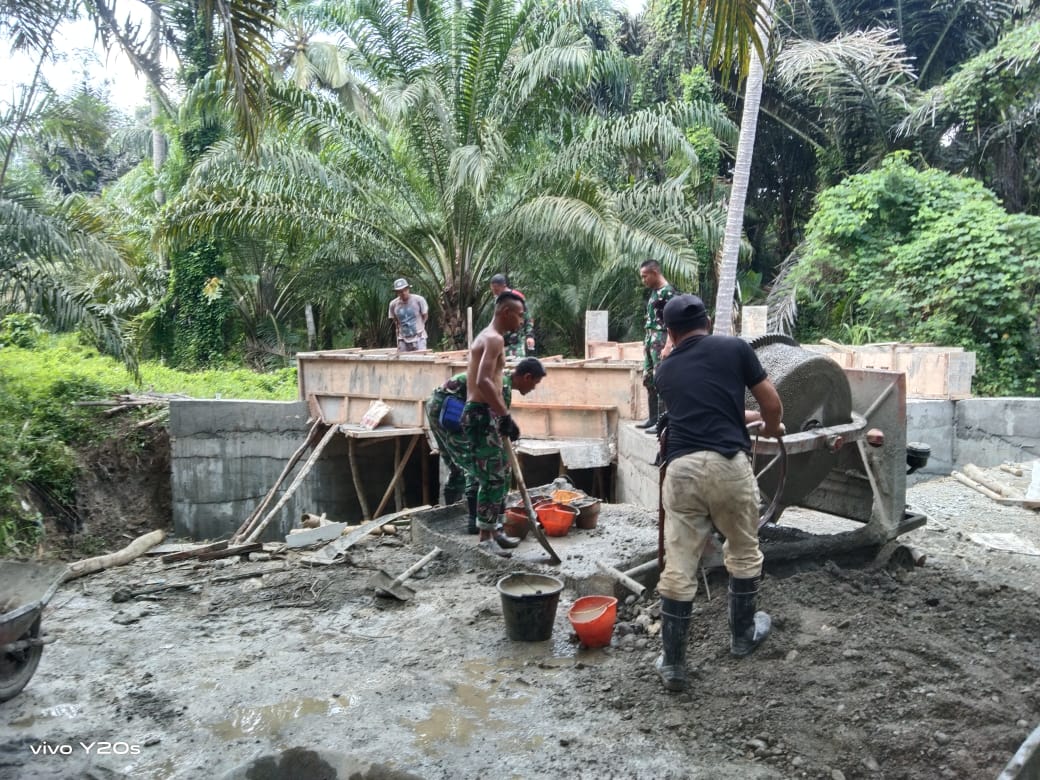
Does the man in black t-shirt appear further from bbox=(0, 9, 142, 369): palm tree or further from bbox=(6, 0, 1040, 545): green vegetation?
bbox=(0, 9, 142, 369): palm tree

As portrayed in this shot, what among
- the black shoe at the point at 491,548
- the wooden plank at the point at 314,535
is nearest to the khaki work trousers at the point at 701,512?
the black shoe at the point at 491,548

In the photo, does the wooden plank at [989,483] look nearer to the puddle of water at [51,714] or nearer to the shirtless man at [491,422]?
the shirtless man at [491,422]

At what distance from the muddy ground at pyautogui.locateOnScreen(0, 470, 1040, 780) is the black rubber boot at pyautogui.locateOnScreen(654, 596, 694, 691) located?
0.26 ft

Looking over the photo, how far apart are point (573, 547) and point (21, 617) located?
11.9ft

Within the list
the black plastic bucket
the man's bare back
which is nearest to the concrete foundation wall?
the man's bare back

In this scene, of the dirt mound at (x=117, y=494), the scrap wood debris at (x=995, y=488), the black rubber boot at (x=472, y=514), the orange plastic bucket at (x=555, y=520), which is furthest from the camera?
the dirt mound at (x=117, y=494)

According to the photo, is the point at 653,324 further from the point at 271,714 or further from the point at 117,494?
the point at 117,494

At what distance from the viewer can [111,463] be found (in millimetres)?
11195

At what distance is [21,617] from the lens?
13.1ft

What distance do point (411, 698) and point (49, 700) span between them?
1.91 meters

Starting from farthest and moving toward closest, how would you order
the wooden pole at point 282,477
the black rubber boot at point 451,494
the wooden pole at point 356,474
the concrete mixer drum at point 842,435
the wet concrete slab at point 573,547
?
1. the wooden pole at point 356,474
2. the wooden pole at point 282,477
3. the black rubber boot at point 451,494
4. the wet concrete slab at point 573,547
5. the concrete mixer drum at point 842,435

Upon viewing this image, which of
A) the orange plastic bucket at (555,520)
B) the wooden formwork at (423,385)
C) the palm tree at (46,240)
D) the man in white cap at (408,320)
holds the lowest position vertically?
the orange plastic bucket at (555,520)

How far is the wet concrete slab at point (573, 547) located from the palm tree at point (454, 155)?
6.34 meters

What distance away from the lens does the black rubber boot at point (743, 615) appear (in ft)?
13.6
